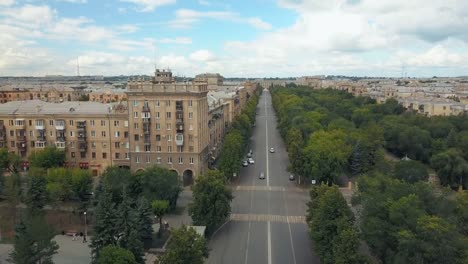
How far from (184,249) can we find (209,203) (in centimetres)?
1422

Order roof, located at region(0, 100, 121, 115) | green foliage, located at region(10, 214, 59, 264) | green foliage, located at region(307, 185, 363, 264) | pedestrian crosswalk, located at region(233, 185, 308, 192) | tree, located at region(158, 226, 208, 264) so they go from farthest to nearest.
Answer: roof, located at region(0, 100, 121, 115)
pedestrian crosswalk, located at region(233, 185, 308, 192)
green foliage, located at region(10, 214, 59, 264)
green foliage, located at region(307, 185, 363, 264)
tree, located at region(158, 226, 208, 264)

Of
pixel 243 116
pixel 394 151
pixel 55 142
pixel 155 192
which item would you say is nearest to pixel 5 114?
pixel 55 142

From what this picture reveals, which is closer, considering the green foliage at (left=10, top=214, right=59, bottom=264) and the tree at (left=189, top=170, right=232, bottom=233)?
the green foliage at (left=10, top=214, right=59, bottom=264)

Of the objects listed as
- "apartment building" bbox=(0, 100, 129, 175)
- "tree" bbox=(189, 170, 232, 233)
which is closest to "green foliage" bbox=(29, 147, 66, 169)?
"apartment building" bbox=(0, 100, 129, 175)

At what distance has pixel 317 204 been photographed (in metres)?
42.0

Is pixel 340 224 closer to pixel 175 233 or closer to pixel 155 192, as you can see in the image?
pixel 175 233

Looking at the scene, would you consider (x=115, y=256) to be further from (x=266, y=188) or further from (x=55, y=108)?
(x=55, y=108)

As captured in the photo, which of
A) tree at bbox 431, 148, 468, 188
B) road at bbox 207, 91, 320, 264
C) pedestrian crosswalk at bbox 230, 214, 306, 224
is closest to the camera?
road at bbox 207, 91, 320, 264

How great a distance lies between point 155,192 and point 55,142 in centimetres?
2809

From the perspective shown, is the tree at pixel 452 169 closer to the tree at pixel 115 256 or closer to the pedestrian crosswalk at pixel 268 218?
the pedestrian crosswalk at pixel 268 218

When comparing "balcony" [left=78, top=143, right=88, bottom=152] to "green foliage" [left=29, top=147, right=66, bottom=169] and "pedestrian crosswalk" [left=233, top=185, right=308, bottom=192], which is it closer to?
"green foliage" [left=29, top=147, right=66, bottom=169]

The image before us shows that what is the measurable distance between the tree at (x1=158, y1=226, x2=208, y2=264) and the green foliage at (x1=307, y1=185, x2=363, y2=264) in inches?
408

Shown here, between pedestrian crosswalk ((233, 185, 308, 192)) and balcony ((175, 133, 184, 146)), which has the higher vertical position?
balcony ((175, 133, 184, 146))

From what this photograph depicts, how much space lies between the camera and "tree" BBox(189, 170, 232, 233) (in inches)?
1791
